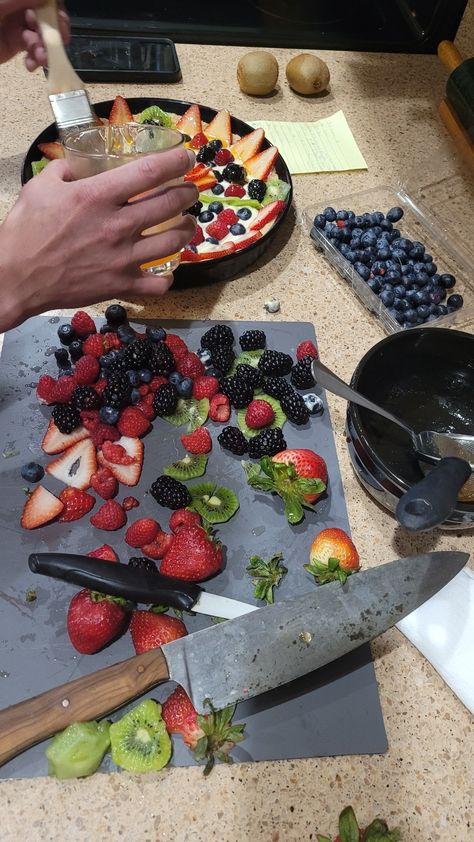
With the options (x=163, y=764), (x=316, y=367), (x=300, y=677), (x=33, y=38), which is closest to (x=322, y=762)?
(x=300, y=677)

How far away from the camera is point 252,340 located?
48.8 inches

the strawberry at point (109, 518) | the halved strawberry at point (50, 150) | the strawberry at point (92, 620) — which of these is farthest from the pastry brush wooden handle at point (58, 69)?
the strawberry at point (92, 620)

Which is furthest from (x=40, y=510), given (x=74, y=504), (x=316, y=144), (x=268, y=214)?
(x=316, y=144)

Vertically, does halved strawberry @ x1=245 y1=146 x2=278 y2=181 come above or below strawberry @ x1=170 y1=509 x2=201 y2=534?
Result: above

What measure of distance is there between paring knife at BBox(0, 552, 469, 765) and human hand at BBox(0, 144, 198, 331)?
526 millimetres

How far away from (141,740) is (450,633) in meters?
0.47

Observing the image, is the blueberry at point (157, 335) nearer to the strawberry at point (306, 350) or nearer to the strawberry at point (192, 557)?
the strawberry at point (306, 350)

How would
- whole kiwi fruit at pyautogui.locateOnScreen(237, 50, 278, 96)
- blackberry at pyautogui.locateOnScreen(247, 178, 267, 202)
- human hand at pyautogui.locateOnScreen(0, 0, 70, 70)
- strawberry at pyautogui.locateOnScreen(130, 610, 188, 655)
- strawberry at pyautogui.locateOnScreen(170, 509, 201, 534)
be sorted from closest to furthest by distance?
strawberry at pyautogui.locateOnScreen(130, 610, 188, 655) → strawberry at pyautogui.locateOnScreen(170, 509, 201, 534) → human hand at pyautogui.locateOnScreen(0, 0, 70, 70) → blackberry at pyautogui.locateOnScreen(247, 178, 267, 202) → whole kiwi fruit at pyautogui.locateOnScreen(237, 50, 278, 96)

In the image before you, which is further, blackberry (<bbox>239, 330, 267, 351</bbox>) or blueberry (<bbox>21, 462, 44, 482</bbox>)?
blackberry (<bbox>239, 330, 267, 351</bbox>)

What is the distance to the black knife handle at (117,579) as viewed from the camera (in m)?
0.86

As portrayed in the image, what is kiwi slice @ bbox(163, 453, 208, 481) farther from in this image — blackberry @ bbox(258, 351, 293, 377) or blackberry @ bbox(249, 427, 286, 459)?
blackberry @ bbox(258, 351, 293, 377)

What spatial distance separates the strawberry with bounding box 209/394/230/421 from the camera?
1.16 meters

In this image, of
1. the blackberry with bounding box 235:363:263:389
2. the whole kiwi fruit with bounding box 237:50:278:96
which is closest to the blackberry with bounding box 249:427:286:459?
the blackberry with bounding box 235:363:263:389

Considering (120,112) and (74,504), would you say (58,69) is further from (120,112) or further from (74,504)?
(74,504)
